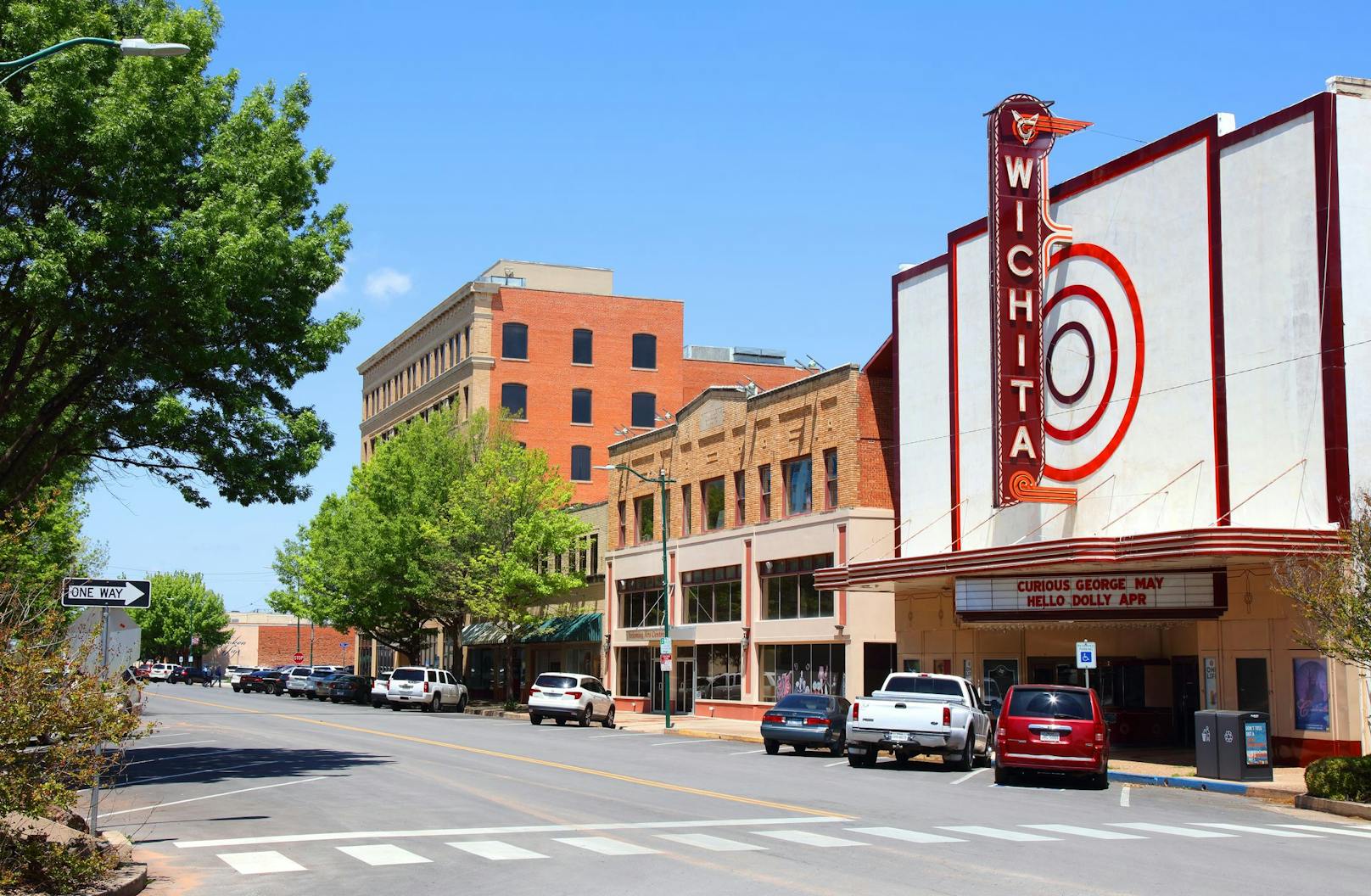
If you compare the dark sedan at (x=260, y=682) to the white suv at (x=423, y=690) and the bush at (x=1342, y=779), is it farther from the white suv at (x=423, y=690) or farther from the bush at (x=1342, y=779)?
the bush at (x=1342, y=779)

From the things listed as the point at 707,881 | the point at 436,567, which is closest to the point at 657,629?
the point at 436,567

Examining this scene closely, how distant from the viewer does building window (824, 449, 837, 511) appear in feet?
145

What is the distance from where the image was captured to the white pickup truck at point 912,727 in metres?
27.8

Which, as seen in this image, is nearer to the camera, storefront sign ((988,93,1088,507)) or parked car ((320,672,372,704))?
storefront sign ((988,93,1088,507))

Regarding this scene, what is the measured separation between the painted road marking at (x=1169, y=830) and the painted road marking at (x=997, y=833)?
5.95 feet

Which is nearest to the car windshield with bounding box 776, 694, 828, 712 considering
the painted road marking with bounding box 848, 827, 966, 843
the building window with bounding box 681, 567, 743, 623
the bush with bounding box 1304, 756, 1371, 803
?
the bush with bounding box 1304, 756, 1371, 803

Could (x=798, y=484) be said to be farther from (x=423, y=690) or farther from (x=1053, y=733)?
(x=1053, y=733)

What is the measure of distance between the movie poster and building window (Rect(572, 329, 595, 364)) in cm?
5403

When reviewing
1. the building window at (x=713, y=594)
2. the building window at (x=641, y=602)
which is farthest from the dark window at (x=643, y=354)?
the building window at (x=713, y=594)

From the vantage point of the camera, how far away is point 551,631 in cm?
6525

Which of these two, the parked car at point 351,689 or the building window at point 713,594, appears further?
the parked car at point 351,689

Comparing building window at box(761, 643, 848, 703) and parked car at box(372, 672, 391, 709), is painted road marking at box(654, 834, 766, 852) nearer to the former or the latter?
building window at box(761, 643, 848, 703)

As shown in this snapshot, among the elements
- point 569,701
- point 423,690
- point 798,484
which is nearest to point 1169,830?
point 798,484

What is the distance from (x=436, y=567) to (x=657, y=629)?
11.9 metres
